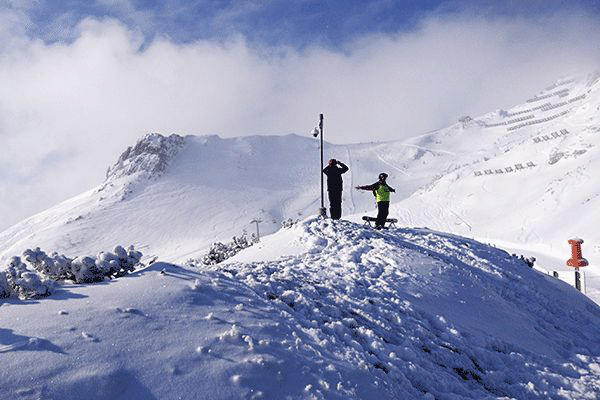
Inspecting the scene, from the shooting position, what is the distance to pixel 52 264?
18.2 feet

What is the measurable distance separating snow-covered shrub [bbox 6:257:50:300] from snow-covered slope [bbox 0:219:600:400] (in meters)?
0.16

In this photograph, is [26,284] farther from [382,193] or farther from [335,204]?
[382,193]

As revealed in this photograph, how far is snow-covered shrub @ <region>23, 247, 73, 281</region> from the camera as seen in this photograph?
5.56 m

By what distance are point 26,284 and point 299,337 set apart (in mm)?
3218

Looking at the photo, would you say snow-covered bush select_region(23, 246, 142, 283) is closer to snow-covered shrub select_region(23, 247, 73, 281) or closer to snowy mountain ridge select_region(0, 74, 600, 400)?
snow-covered shrub select_region(23, 247, 73, 281)

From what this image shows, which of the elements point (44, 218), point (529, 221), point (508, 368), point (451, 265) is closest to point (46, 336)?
point (508, 368)

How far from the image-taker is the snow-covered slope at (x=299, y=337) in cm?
362

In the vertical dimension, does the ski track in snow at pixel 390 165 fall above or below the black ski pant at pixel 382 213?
above

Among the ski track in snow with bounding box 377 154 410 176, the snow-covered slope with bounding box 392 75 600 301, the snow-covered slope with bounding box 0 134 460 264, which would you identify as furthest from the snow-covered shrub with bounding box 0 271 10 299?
the ski track in snow with bounding box 377 154 410 176

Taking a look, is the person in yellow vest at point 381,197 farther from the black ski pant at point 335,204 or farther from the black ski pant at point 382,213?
the black ski pant at point 335,204

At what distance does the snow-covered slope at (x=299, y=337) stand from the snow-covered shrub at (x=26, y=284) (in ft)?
0.53

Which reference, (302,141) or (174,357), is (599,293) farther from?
(302,141)

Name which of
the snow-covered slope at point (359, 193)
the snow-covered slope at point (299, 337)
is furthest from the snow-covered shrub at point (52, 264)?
the snow-covered slope at point (359, 193)

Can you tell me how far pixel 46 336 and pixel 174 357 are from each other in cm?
122
